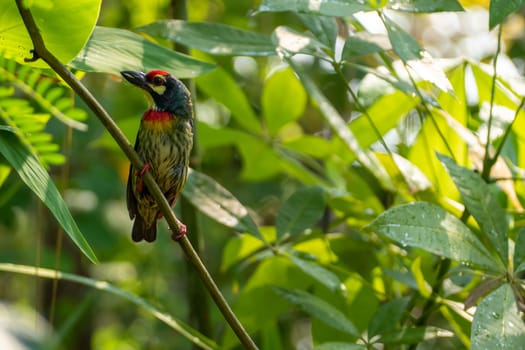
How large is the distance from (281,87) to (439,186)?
594mm

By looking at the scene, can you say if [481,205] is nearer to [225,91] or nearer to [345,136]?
[345,136]

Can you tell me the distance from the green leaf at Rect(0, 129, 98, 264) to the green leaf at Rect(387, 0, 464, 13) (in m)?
0.69

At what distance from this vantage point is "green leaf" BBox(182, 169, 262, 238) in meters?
1.57

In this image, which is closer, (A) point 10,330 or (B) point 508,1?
(A) point 10,330

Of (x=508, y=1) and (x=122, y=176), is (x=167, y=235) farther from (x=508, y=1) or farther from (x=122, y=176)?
(x=508, y=1)

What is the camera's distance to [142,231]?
5.89 ft

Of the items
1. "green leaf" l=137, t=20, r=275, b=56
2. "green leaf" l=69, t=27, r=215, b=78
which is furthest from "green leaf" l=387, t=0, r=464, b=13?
"green leaf" l=69, t=27, r=215, b=78

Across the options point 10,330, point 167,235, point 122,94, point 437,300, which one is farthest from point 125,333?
point 10,330

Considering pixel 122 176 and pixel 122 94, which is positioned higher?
Answer: pixel 122 94

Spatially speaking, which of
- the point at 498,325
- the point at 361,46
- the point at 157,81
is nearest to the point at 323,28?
the point at 361,46

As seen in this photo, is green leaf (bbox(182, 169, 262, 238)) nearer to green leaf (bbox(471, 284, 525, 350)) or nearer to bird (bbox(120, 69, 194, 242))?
bird (bbox(120, 69, 194, 242))

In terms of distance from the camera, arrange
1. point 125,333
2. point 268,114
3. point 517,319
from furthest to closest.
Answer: point 125,333, point 268,114, point 517,319

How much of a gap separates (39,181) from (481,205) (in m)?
0.74

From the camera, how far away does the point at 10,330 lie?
20.1 inches
